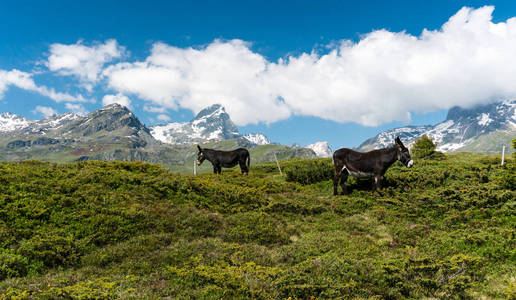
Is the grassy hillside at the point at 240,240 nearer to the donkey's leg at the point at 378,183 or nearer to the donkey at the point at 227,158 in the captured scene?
the donkey's leg at the point at 378,183

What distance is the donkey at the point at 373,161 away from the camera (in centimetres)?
1684

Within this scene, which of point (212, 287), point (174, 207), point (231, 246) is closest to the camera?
point (212, 287)

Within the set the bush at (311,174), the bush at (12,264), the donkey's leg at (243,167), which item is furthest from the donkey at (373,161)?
the bush at (12,264)

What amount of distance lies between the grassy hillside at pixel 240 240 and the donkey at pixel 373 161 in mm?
1221

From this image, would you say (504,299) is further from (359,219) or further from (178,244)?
(178,244)

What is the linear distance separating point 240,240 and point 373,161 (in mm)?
10222

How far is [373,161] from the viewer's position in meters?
16.9

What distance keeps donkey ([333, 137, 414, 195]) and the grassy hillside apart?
1221 millimetres

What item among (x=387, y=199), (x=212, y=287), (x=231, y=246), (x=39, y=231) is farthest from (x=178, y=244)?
(x=387, y=199)

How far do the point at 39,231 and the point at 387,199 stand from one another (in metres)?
15.7

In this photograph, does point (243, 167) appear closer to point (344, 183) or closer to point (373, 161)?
point (344, 183)

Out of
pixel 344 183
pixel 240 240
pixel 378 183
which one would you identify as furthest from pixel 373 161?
pixel 240 240

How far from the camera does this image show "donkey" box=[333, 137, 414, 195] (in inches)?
663

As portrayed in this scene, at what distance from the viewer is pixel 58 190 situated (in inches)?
478
